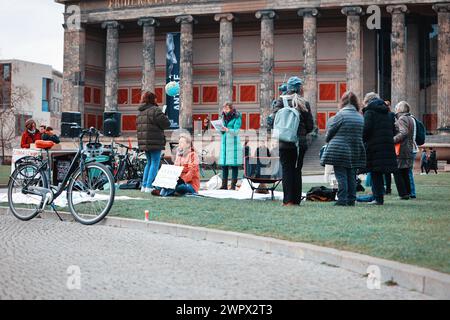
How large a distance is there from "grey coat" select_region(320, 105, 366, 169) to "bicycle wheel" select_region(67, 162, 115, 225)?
426 centimetres

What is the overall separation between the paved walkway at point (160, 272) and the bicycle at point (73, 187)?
47.0 inches

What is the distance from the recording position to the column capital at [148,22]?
1903 inches

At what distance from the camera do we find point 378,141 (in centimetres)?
1304

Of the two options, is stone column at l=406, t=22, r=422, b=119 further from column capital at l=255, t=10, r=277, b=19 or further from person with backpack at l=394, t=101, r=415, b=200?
person with backpack at l=394, t=101, r=415, b=200

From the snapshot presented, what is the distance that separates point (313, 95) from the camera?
44.6 meters

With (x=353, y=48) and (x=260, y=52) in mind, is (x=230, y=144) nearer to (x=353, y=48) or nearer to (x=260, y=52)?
(x=353, y=48)

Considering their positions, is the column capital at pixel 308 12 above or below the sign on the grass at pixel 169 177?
above

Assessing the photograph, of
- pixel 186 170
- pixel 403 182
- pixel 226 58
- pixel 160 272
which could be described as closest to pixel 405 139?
pixel 403 182

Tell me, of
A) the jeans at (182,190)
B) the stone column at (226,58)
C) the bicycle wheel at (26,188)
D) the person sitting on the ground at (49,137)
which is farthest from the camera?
the stone column at (226,58)

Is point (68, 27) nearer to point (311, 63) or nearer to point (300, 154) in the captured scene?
point (311, 63)

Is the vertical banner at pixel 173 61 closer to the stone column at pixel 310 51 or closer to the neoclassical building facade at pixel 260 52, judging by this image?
the neoclassical building facade at pixel 260 52

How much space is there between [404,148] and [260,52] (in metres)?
35.6

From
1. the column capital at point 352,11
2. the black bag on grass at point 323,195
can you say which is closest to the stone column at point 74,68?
the column capital at point 352,11
